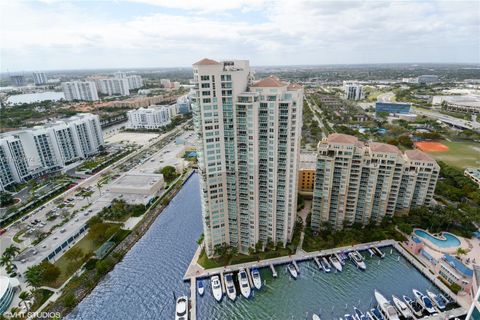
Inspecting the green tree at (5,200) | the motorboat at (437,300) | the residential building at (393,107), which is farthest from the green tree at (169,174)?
the residential building at (393,107)

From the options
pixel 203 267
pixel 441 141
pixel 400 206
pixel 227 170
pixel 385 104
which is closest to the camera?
pixel 227 170

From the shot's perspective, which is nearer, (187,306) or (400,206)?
(187,306)

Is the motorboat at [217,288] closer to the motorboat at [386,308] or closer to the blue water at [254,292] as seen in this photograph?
the blue water at [254,292]

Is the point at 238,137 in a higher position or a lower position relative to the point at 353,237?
higher

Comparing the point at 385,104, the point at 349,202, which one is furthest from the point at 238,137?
the point at 385,104

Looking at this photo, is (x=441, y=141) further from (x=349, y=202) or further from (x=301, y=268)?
(x=301, y=268)

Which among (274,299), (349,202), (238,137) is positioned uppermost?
(238,137)

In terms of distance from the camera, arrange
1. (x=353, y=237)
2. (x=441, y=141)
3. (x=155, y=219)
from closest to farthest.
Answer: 1. (x=353, y=237)
2. (x=155, y=219)
3. (x=441, y=141)
